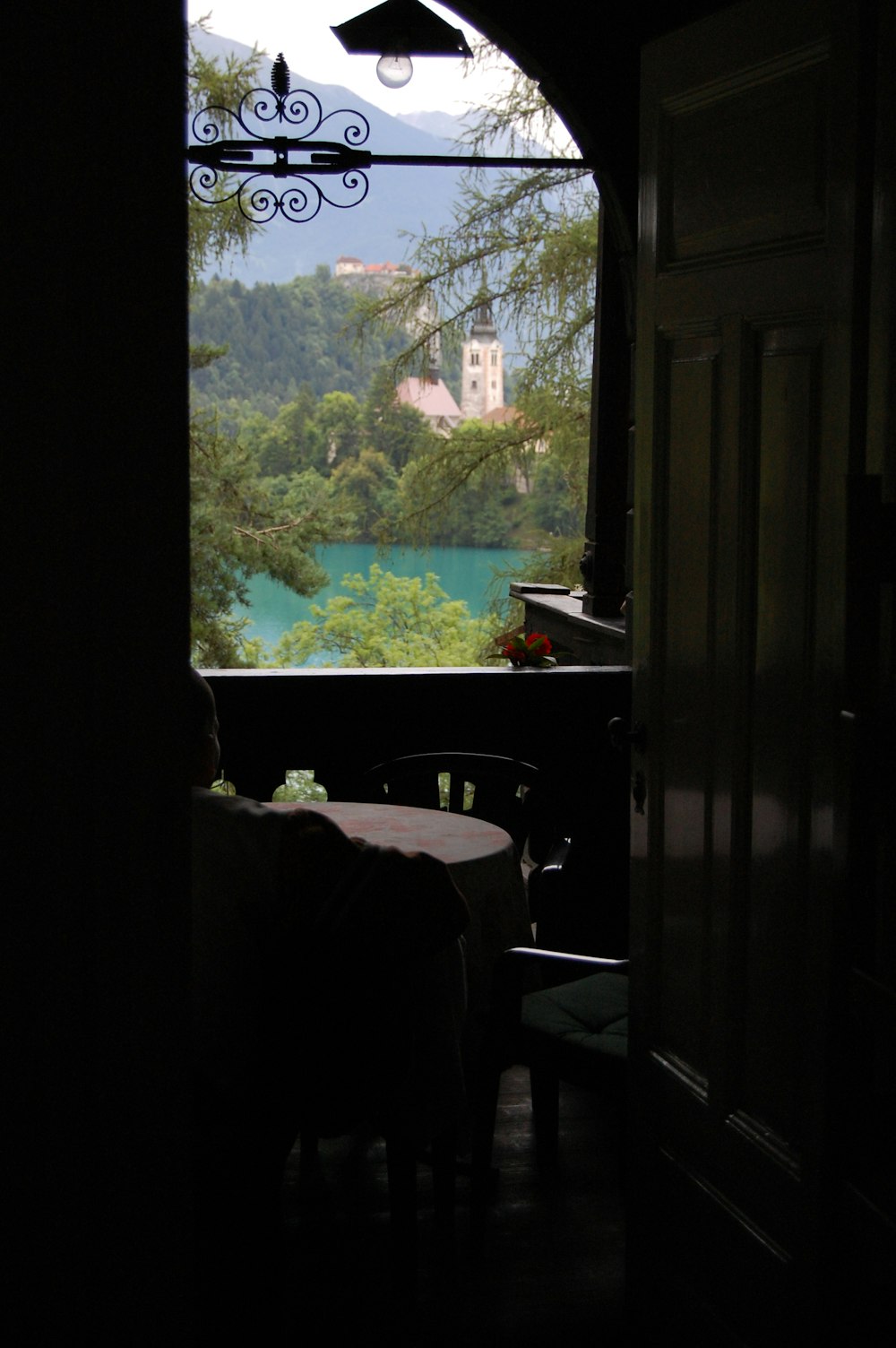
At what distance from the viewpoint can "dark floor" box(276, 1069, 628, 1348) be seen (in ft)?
8.23

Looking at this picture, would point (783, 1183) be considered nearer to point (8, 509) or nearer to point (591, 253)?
point (8, 509)

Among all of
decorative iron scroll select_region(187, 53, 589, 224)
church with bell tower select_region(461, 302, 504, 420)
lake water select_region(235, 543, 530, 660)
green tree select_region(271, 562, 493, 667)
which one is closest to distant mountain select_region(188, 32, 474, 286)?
church with bell tower select_region(461, 302, 504, 420)

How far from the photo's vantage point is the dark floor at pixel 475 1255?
2508mm

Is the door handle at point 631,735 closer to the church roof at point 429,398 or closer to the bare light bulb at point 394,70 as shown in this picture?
the bare light bulb at point 394,70

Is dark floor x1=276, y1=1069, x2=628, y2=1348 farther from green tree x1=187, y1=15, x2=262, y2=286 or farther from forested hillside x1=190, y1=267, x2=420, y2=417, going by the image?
forested hillside x1=190, y1=267, x2=420, y2=417

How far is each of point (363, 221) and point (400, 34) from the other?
3255 centimetres

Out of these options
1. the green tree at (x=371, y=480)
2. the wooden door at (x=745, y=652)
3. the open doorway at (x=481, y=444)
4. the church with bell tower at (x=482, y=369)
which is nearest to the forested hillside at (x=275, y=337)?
the green tree at (x=371, y=480)

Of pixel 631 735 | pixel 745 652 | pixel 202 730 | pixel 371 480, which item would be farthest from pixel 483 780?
pixel 371 480

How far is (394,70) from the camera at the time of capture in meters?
5.55

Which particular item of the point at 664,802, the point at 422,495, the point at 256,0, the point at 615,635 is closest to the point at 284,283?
the point at 256,0

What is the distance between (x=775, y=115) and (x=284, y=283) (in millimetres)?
26394

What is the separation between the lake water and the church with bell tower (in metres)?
2.13

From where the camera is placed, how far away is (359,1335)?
247cm

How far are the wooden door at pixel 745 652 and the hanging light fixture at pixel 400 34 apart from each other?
3.30m
